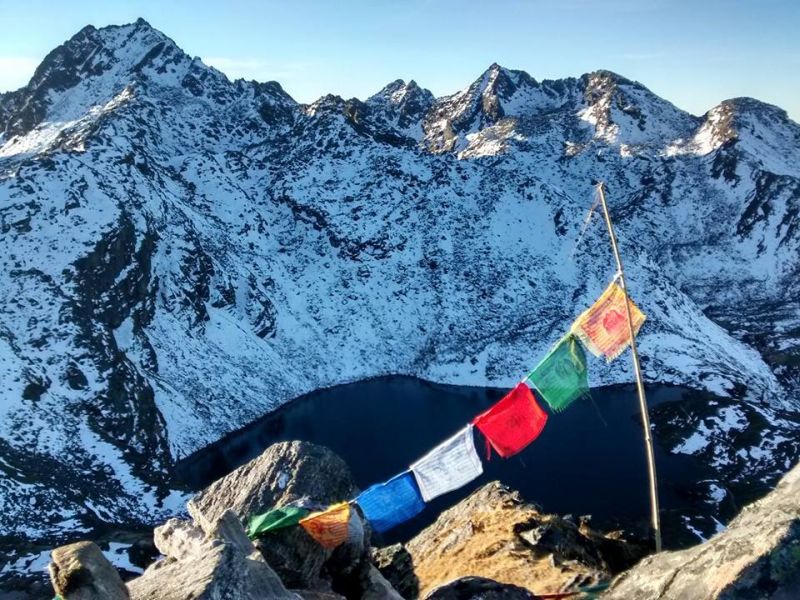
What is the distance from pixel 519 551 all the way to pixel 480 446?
1950 inches

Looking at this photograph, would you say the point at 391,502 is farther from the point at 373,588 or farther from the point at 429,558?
the point at 429,558

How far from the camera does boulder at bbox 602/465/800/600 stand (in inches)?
275

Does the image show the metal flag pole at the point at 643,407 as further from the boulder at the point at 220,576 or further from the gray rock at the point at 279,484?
the boulder at the point at 220,576

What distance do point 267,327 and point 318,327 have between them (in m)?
8.87

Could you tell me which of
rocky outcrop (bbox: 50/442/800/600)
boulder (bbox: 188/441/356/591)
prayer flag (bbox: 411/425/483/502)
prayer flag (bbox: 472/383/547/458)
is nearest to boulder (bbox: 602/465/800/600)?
rocky outcrop (bbox: 50/442/800/600)

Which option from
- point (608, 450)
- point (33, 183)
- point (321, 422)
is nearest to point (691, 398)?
point (608, 450)

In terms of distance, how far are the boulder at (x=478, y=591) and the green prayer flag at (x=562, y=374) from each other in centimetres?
480

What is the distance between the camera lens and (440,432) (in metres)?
70.8

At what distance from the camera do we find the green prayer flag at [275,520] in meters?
12.3

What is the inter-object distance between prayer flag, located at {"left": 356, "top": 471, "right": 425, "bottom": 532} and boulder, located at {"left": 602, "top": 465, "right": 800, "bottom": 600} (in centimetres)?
682

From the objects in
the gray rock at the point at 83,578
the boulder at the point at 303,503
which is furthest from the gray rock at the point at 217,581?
the boulder at the point at 303,503

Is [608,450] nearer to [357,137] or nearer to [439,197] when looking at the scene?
[439,197]

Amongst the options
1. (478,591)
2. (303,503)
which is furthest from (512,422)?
(303,503)

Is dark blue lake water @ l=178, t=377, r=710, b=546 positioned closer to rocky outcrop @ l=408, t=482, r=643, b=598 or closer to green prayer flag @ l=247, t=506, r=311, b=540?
rocky outcrop @ l=408, t=482, r=643, b=598
